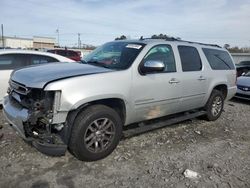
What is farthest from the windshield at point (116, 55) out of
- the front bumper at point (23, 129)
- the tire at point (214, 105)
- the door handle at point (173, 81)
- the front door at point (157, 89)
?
the tire at point (214, 105)

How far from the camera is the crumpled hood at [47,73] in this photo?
389 centimetres

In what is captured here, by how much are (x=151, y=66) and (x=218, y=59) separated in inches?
115

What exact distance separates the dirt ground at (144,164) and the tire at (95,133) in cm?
18

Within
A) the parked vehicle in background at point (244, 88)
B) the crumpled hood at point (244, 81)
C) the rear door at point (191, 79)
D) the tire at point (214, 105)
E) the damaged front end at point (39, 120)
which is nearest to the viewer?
the damaged front end at point (39, 120)

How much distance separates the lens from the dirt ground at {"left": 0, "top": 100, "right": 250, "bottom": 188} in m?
3.79

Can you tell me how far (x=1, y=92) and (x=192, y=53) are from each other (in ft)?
14.6

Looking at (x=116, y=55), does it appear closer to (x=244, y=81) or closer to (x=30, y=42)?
(x=244, y=81)

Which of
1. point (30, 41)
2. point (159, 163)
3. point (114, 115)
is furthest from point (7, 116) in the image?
point (30, 41)

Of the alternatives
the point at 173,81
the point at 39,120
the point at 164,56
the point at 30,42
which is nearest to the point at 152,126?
the point at 173,81

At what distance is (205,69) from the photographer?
20.7 feet

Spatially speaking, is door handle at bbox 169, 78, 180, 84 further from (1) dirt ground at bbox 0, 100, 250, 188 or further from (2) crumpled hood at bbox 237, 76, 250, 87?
(2) crumpled hood at bbox 237, 76, 250, 87

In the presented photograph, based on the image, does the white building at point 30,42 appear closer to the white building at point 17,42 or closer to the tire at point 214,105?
the white building at point 17,42

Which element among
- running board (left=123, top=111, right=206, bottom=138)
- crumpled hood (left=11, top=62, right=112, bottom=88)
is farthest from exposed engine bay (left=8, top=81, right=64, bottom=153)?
running board (left=123, top=111, right=206, bottom=138)

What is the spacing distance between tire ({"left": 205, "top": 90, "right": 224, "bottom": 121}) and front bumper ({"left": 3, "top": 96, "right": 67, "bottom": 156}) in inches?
159
